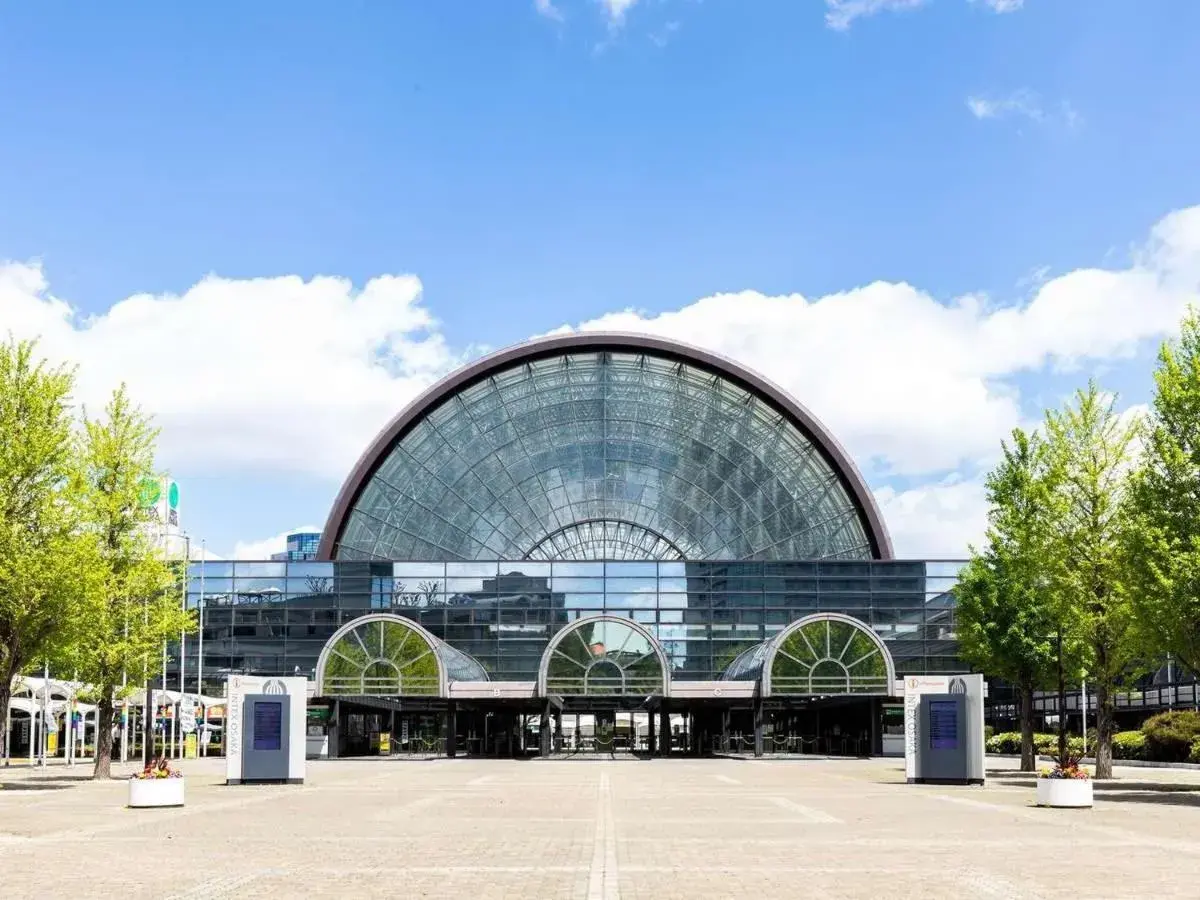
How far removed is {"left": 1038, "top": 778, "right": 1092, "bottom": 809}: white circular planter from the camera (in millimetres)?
29531

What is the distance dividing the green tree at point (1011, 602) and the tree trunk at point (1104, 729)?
6463 mm

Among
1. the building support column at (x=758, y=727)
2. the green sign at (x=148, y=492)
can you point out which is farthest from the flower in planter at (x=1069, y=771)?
the building support column at (x=758, y=727)

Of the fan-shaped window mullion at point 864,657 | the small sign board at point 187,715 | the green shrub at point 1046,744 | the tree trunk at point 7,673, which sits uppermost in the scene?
the tree trunk at point 7,673

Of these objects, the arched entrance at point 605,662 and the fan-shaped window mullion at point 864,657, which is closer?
the fan-shaped window mullion at point 864,657

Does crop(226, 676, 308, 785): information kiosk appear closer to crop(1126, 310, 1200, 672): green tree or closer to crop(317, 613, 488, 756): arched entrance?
crop(1126, 310, 1200, 672): green tree

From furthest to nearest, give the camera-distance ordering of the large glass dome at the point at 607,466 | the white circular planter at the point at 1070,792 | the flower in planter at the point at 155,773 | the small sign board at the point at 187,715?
1. the large glass dome at the point at 607,466
2. the small sign board at the point at 187,715
3. the flower in planter at the point at 155,773
4. the white circular planter at the point at 1070,792

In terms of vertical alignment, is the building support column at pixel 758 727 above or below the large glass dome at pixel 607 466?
below

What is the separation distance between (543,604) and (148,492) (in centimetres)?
3354

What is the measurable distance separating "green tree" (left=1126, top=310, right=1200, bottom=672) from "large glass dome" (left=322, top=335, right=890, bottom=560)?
4535cm

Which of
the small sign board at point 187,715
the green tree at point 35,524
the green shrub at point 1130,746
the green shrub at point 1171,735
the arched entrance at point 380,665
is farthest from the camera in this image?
the arched entrance at point 380,665

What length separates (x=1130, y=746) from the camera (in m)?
61.7

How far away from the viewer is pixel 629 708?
8050cm

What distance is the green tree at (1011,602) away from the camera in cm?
4897

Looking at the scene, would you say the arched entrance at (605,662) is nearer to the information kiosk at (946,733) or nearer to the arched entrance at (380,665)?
the arched entrance at (380,665)
